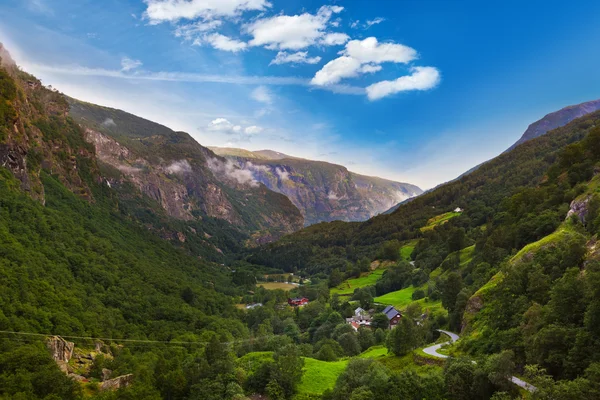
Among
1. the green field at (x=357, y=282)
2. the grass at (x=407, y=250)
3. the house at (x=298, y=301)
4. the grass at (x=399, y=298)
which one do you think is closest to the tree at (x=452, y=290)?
the grass at (x=399, y=298)

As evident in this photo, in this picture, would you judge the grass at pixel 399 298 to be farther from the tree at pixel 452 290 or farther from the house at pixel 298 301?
the house at pixel 298 301

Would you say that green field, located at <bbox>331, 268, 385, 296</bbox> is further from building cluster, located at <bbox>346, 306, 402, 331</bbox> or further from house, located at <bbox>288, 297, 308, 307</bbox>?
building cluster, located at <bbox>346, 306, 402, 331</bbox>

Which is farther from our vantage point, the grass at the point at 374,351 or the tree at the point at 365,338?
the tree at the point at 365,338

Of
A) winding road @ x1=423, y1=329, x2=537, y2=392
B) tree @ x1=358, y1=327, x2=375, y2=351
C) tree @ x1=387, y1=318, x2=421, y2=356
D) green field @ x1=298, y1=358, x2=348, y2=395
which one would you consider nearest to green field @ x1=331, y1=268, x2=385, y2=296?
tree @ x1=358, y1=327, x2=375, y2=351

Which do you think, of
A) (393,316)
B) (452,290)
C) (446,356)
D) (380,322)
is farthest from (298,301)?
(446,356)

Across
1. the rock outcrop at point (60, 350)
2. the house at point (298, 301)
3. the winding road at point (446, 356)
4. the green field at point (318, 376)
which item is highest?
the winding road at point (446, 356)

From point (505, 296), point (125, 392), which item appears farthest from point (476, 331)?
point (125, 392)
